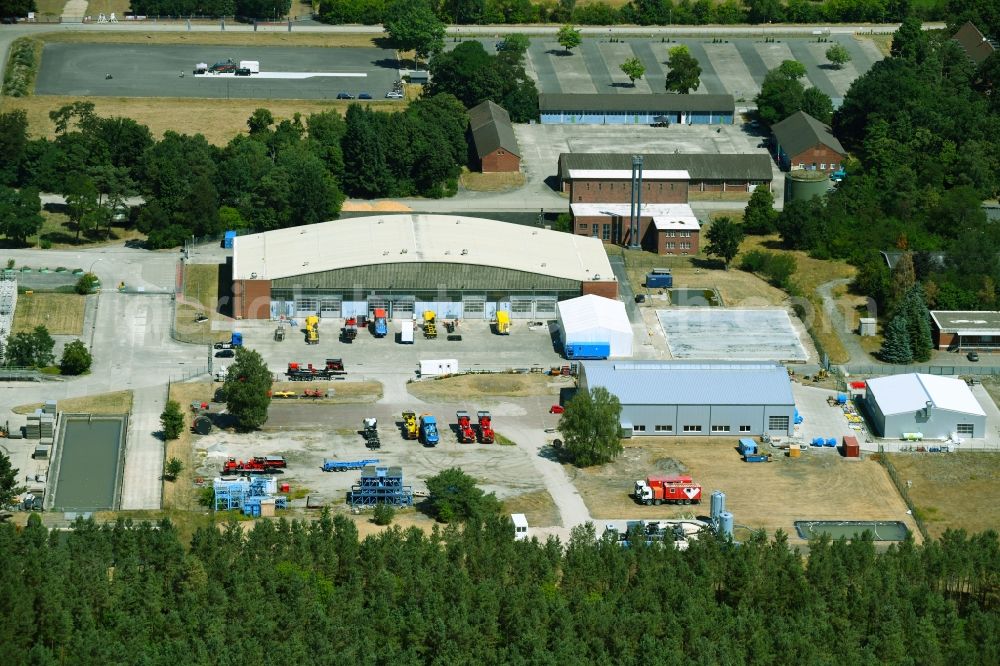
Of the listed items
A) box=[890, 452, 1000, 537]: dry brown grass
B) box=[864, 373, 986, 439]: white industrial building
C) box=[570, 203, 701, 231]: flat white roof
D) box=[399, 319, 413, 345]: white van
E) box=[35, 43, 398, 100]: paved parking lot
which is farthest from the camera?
box=[35, 43, 398, 100]: paved parking lot

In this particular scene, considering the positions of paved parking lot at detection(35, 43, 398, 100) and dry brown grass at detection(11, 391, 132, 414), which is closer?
dry brown grass at detection(11, 391, 132, 414)

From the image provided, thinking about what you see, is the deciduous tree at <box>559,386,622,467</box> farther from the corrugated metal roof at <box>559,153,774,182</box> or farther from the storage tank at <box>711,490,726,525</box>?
the corrugated metal roof at <box>559,153,774,182</box>

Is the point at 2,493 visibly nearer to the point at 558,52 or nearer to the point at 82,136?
the point at 82,136

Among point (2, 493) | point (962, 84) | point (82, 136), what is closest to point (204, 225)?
point (82, 136)

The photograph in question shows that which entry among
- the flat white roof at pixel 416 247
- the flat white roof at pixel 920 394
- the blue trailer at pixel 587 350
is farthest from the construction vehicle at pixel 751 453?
the flat white roof at pixel 416 247

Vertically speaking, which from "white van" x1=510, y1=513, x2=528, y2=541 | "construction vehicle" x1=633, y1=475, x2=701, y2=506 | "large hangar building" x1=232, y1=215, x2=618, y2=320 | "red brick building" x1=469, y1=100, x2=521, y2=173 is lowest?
"white van" x1=510, y1=513, x2=528, y2=541

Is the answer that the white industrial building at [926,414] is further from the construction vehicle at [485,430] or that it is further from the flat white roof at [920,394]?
the construction vehicle at [485,430]

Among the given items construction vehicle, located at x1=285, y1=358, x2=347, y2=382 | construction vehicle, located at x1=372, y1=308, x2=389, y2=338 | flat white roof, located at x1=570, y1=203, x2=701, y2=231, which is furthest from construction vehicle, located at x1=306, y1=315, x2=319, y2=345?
flat white roof, located at x1=570, y1=203, x2=701, y2=231
